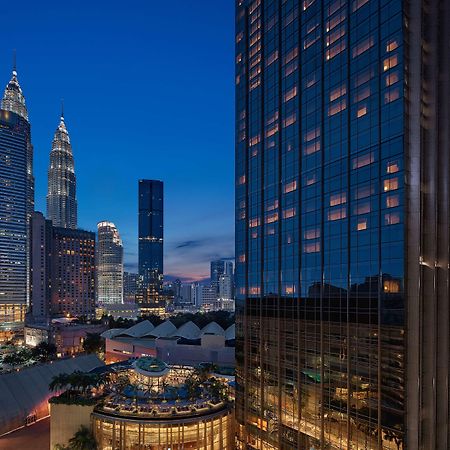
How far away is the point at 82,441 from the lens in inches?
2618

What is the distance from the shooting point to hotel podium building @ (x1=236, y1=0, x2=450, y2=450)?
5097 centimetres

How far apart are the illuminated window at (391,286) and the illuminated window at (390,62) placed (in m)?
24.8

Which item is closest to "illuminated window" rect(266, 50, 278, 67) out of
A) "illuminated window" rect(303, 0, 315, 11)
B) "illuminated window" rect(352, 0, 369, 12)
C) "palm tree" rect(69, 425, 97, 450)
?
"illuminated window" rect(303, 0, 315, 11)

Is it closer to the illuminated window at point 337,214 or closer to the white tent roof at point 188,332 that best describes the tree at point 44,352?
the white tent roof at point 188,332

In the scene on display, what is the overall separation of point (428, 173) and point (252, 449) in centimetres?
4927

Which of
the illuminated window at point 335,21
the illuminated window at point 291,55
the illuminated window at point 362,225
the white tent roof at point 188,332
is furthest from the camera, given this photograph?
the white tent roof at point 188,332

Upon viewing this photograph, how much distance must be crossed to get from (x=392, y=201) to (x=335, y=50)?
2381 centimetres

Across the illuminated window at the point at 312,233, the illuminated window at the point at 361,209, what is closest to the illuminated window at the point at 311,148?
the illuminated window at the point at 312,233

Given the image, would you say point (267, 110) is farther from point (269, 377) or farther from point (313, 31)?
point (269, 377)

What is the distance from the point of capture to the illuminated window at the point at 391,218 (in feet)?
170

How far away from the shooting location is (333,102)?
2482 inches

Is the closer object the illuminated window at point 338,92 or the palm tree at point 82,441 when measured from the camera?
the illuminated window at point 338,92

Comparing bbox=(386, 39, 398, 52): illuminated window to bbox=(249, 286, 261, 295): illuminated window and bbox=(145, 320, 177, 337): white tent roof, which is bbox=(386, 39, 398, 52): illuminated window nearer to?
bbox=(249, 286, 261, 295): illuminated window

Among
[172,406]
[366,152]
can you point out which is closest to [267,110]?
[366,152]
